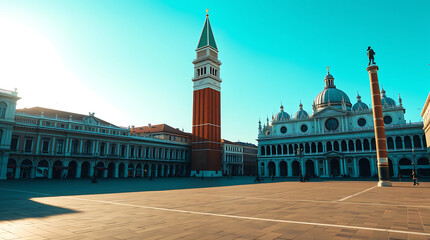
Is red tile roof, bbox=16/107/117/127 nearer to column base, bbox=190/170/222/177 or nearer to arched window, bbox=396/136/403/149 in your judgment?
column base, bbox=190/170/222/177

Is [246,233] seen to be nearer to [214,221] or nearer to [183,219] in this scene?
[214,221]

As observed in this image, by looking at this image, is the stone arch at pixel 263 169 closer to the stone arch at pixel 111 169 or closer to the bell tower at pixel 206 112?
the bell tower at pixel 206 112

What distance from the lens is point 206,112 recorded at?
6531cm

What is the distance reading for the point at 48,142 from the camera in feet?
146

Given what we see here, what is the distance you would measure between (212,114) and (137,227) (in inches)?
2341

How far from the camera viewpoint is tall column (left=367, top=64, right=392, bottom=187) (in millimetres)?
28216

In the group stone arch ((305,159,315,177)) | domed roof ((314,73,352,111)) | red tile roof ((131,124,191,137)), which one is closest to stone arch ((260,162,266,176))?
stone arch ((305,159,315,177))

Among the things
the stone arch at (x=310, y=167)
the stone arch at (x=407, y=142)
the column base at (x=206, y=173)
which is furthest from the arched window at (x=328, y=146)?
the column base at (x=206, y=173)

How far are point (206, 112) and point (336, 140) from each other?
31072 mm

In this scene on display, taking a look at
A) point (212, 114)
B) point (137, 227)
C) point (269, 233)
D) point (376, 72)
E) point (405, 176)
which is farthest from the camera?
point (212, 114)

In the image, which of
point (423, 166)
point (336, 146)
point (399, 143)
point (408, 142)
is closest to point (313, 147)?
point (336, 146)

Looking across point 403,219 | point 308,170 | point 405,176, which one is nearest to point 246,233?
point 403,219

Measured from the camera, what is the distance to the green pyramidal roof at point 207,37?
231 feet

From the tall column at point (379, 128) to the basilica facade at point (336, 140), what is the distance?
907 inches
